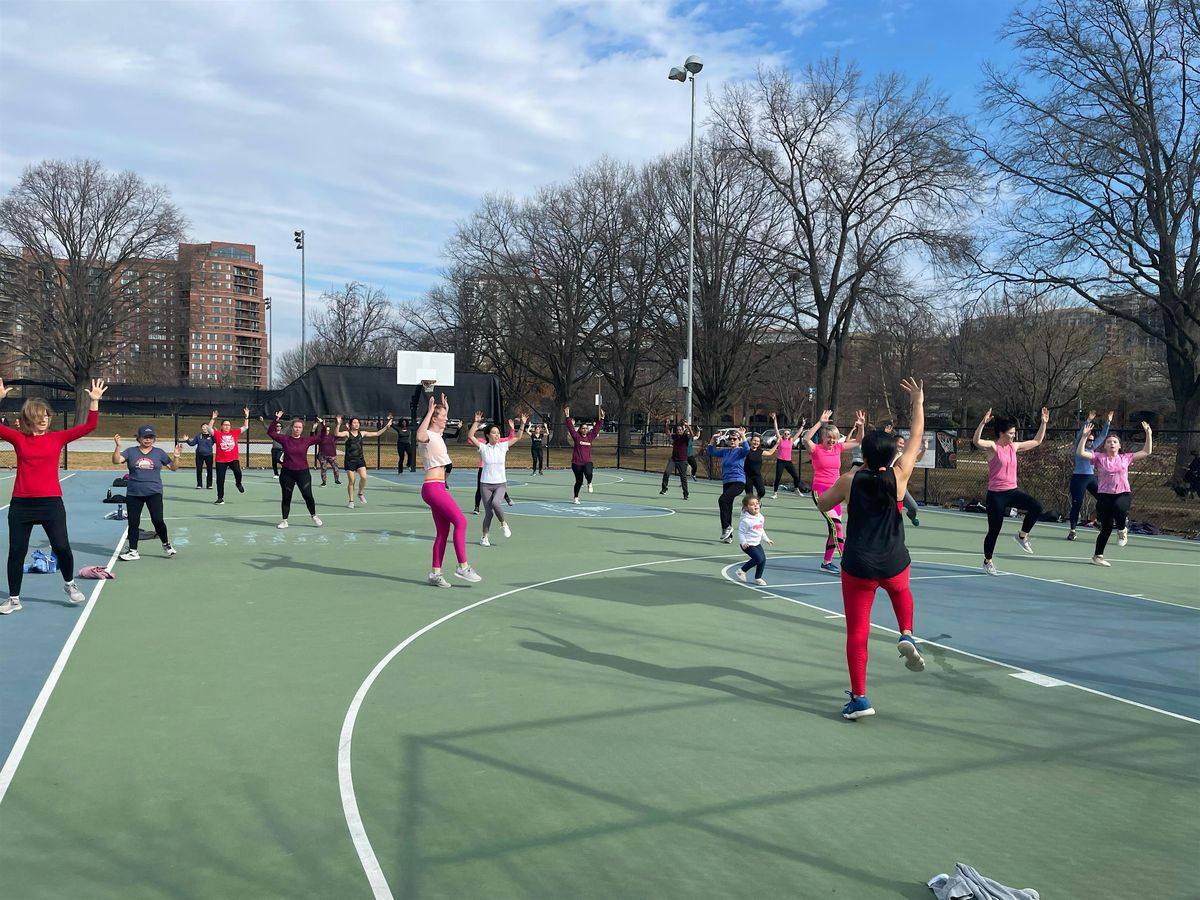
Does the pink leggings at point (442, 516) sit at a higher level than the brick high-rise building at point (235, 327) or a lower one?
lower

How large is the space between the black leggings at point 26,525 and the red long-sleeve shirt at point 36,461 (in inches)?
3.4

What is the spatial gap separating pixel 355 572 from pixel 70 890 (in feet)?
25.9

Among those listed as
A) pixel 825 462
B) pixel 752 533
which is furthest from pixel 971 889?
pixel 825 462

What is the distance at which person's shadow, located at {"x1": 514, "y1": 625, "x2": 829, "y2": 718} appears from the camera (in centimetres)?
643

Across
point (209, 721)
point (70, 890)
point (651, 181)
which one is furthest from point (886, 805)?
point (651, 181)

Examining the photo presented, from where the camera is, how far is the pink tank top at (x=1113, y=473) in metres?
A: 13.0

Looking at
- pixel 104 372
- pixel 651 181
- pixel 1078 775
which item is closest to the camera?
Result: pixel 1078 775

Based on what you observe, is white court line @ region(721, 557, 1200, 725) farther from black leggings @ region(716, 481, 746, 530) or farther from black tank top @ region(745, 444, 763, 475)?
black tank top @ region(745, 444, 763, 475)

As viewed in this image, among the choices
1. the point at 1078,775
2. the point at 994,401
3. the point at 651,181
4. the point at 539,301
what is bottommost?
the point at 1078,775

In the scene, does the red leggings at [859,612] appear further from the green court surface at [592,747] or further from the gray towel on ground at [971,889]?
the gray towel on ground at [971,889]

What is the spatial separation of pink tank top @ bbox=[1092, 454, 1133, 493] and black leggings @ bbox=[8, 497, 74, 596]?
1351 cm

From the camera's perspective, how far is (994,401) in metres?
52.3

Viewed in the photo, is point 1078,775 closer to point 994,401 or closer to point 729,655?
point 729,655

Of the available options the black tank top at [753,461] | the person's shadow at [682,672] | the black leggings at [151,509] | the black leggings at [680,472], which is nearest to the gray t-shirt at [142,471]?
the black leggings at [151,509]
